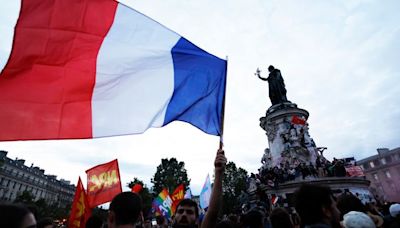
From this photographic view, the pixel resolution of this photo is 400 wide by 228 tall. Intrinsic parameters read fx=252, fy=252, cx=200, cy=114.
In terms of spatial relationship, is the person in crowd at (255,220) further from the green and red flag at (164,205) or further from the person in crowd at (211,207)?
the green and red flag at (164,205)

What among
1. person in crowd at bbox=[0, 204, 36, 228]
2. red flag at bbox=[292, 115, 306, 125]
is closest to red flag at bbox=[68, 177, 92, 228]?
person in crowd at bbox=[0, 204, 36, 228]

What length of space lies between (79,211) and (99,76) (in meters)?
4.16

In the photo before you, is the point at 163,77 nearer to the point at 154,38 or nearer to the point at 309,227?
the point at 154,38

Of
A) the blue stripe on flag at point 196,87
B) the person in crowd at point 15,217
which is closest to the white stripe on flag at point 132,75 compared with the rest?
the blue stripe on flag at point 196,87

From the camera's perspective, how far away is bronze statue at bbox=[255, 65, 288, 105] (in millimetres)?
25469

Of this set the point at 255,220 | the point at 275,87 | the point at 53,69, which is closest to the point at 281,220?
the point at 255,220

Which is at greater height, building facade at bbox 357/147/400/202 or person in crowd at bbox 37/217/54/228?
building facade at bbox 357/147/400/202

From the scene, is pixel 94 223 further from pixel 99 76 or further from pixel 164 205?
pixel 164 205

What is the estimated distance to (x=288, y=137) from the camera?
2194cm

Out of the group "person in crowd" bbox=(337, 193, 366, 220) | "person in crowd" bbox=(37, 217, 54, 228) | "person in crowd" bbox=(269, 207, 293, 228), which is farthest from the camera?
"person in crowd" bbox=(37, 217, 54, 228)

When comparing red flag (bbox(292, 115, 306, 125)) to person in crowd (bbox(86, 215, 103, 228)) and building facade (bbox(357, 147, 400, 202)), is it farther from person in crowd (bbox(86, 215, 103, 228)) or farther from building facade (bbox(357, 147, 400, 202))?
building facade (bbox(357, 147, 400, 202))

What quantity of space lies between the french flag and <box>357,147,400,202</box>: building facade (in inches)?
2792

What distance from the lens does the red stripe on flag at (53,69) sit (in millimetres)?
3500

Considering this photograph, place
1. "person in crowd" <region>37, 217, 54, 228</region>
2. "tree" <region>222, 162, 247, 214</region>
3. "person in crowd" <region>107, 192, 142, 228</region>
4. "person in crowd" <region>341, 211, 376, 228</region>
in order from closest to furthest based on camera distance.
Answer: "person in crowd" <region>107, 192, 142, 228</region>
"person in crowd" <region>341, 211, 376, 228</region>
"person in crowd" <region>37, 217, 54, 228</region>
"tree" <region>222, 162, 247, 214</region>
